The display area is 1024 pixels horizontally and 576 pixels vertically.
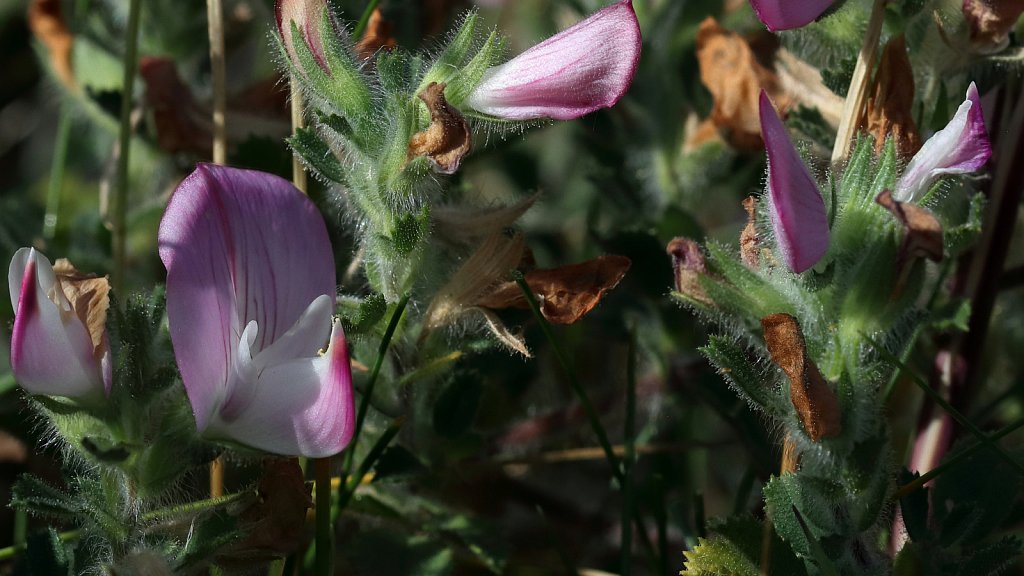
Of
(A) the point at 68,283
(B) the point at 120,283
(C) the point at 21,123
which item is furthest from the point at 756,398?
(C) the point at 21,123

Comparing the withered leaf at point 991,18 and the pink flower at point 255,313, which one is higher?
the withered leaf at point 991,18

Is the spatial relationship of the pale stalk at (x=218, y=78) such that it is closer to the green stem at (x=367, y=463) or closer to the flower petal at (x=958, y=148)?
the green stem at (x=367, y=463)

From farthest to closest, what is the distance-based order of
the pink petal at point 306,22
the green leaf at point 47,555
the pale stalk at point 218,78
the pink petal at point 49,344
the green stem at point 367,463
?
the pale stalk at point 218,78 → the green stem at point 367,463 → the pink petal at point 306,22 → the green leaf at point 47,555 → the pink petal at point 49,344

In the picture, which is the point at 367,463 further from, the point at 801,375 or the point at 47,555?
the point at 801,375

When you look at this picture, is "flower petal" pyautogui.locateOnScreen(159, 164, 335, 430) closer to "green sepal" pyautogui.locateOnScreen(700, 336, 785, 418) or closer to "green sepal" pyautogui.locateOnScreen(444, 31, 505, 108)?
"green sepal" pyautogui.locateOnScreen(444, 31, 505, 108)

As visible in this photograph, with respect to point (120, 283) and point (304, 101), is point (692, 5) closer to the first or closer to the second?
point (304, 101)

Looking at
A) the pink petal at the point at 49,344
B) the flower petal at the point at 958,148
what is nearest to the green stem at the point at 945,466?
the flower petal at the point at 958,148

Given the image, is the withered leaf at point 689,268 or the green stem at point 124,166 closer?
the withered leaf at point 689,268
